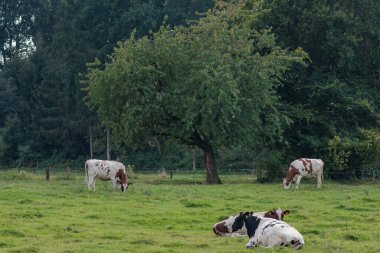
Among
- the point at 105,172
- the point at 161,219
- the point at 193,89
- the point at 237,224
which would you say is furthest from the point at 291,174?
the point at 237,224

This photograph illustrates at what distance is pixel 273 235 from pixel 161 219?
5.65 metres

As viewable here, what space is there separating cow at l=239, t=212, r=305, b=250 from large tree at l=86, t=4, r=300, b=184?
20048mm

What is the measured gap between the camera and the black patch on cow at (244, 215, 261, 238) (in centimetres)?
1627

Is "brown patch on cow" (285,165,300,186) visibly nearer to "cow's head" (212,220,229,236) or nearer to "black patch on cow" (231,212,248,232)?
"cow's head" (212,220,229,236)

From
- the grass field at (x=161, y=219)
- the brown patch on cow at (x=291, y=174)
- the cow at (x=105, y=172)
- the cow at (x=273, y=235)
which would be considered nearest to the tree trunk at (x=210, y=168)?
the brown patch on cow at (x=291, y=174)

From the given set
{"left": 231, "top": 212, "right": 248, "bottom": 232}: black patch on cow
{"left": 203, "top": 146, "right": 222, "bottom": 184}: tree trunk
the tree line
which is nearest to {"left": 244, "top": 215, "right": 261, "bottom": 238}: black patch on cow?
{"left": 231, "top": 212, "right": 248, "bottom": 232}: black patch on cow

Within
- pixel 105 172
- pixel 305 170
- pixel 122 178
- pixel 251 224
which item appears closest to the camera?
pixel 251 224

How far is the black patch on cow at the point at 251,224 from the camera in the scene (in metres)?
16.3

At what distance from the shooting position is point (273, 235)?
598 inches

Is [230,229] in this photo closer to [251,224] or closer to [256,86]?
[251,224]

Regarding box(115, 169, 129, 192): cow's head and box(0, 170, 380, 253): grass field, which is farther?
box(115, 169, 129, 192): cow's head

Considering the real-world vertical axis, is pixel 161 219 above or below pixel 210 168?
below

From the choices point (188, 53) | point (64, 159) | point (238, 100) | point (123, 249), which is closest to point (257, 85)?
point (238, 100)

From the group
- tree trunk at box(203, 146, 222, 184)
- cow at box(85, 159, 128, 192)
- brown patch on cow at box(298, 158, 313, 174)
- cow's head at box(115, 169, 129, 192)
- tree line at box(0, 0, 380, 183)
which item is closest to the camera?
cow's head at box(115, 169, 129, 192)
